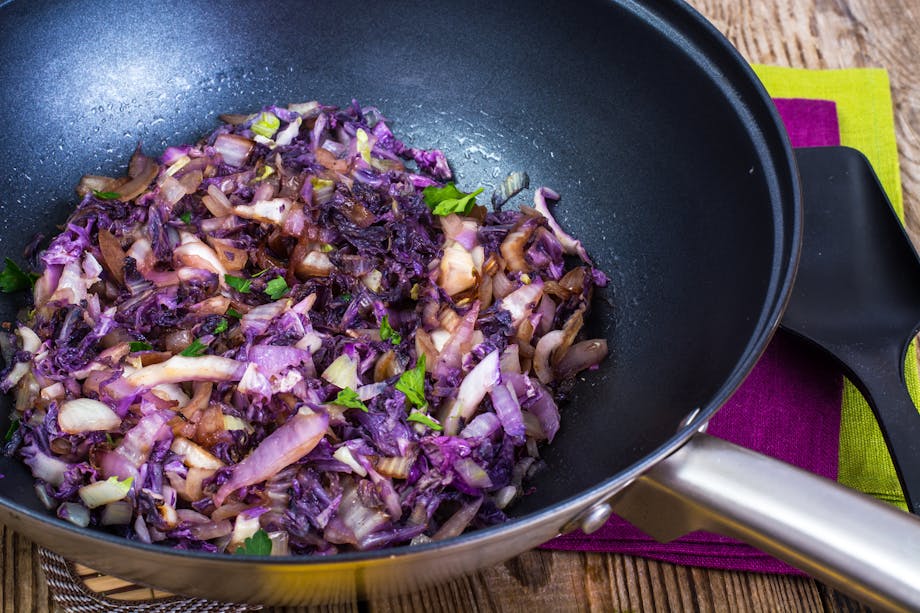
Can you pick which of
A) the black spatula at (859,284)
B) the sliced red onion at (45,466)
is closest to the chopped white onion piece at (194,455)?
the sliced red onion at (45,466)

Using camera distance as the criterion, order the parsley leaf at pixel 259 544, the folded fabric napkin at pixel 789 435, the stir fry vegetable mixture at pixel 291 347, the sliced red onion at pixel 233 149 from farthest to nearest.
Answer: the sliced red onion at pixel 233 149 < the folded fabric napkin at pixel 789 435 < the stir fry vegetable mixture at pixel 291 347 < the parsley leaf at pixel 259 544

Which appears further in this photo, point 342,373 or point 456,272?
point 456,272

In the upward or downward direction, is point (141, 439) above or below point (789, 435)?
above

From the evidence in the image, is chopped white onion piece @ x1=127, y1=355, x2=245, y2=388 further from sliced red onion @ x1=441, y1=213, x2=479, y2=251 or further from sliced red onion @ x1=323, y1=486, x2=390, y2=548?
sliced red onion @ x1=441, y1=213, x2=479, y2=251

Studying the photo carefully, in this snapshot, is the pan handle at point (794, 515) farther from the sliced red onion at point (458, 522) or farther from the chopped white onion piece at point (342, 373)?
the chopped white onion piece at point (342, 373)

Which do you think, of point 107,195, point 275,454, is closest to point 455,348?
point 275,454

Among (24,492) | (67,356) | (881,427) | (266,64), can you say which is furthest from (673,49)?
(24,492)

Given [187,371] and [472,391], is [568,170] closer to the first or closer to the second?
[472,391]
